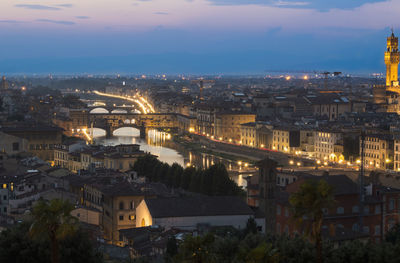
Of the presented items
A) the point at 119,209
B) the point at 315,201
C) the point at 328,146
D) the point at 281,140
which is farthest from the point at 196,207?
the point at 281,140

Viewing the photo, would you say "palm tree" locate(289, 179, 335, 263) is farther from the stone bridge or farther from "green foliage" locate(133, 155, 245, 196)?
the stone bridge

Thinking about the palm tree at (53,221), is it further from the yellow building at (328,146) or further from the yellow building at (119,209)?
the yellow building at (328,146)

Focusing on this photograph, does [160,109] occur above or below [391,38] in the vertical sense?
below

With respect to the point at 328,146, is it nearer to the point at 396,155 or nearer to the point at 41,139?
the point at 396,155

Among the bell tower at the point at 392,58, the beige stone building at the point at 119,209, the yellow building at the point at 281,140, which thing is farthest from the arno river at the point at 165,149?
the bell tower at the point at 392,58

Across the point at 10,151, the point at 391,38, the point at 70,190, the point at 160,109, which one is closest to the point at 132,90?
the point at 160,109

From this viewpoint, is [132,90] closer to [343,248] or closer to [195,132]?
[195,132]

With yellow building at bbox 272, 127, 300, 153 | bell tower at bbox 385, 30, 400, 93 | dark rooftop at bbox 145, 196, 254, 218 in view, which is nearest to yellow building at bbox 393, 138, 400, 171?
yellow building at bbox 272, 127, 300, 153
